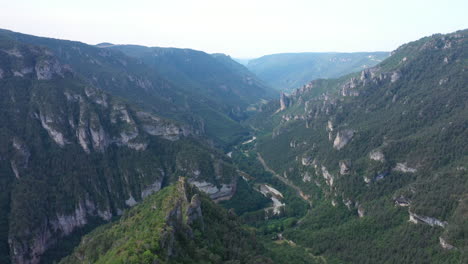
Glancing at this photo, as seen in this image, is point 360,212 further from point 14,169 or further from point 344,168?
point 14,169

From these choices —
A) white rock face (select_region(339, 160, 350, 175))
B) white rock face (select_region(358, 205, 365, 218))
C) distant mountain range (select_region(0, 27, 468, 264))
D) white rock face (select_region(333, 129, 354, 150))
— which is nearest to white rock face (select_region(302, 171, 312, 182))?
distant mountain range (select_region(0, 27, 468, 264))

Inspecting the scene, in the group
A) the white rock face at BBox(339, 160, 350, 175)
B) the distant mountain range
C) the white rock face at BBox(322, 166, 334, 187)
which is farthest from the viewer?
the white rock face at BBox(322, 166, 334, 187)

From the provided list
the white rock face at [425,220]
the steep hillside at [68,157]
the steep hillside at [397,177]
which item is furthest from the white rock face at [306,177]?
the white rock face at [425,220]

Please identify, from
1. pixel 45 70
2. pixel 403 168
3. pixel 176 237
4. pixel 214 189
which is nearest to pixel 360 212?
pixel 403 168

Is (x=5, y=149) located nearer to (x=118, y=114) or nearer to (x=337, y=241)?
(x=118, y=114)

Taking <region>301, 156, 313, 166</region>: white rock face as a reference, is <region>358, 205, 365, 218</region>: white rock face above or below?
below

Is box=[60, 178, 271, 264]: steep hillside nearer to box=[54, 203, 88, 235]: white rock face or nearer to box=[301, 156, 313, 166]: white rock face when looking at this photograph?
box=[54, 203, 88, 235]: white rock face
